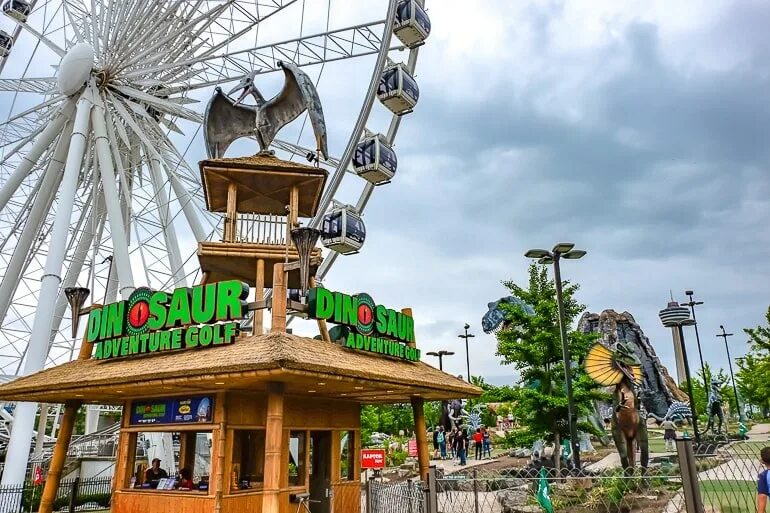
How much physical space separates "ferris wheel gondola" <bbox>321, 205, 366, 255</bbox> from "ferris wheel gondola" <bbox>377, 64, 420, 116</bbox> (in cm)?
391

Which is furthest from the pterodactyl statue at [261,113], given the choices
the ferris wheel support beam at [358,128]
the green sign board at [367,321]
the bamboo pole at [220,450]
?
the bamboo pole at [220,450]

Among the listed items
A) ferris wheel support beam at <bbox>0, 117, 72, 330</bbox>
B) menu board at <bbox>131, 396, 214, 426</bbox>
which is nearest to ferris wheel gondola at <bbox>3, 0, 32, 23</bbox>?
ferris wheel support beam at <bbox>0, 117, 72, 330</bbox>

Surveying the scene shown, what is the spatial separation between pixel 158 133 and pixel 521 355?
16649 mm

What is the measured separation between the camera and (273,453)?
1055 cm

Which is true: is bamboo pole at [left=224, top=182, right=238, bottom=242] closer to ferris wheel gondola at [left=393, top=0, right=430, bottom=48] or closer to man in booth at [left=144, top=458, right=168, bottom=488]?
man in booth at [left=144, top=458, right=168, bottom=488]

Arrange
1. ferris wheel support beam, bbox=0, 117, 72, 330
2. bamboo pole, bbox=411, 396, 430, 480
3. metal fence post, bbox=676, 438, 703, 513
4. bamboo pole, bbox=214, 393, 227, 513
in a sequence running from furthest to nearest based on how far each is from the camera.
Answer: ferris wheel support beam, bbox=0, 117, 72, 330 < bamboo pole, bbox=411, 396, 430, 480 < bamboo pole, bbox=214, 393, 227, 513 < metal fence post, bbox=676, 438, 703, 513

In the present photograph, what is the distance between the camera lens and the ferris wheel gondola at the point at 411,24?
68.6 feet

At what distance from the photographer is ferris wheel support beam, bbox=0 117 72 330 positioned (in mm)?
22203

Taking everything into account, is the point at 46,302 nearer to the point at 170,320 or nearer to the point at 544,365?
the point at 170,320

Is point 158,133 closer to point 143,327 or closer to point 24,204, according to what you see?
point 24,204

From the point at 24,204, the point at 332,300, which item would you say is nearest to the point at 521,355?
the point at 332,300

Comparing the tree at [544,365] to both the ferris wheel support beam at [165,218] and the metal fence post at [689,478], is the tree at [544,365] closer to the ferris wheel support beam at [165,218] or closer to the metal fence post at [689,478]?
the ferris wheel support beam at [165,218]

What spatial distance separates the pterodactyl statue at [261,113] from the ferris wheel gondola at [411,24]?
5.45 metres

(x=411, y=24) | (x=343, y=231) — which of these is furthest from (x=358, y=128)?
(x=411, y=24)
